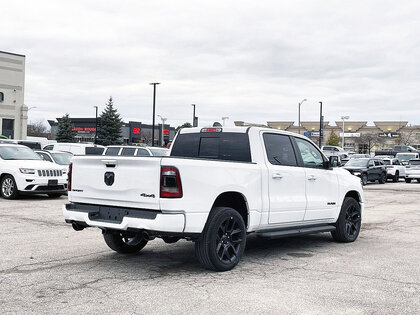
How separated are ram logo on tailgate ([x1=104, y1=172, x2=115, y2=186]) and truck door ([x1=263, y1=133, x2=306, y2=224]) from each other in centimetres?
218

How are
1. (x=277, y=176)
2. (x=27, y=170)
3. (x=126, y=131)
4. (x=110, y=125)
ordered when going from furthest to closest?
(x=126, y=131) < (x=110, y=125) < (x=27, y=170) < (x=277, y=176)

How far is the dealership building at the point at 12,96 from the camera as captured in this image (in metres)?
58.5

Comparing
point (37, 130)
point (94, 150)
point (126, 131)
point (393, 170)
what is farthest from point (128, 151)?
point (37, 130)

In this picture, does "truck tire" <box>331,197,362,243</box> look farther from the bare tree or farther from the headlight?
the bare tree

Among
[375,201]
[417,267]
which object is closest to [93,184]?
[417,267]

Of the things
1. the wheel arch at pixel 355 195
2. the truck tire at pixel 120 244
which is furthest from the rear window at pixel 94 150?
the truck tire at pixel 120 244

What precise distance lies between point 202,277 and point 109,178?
168 cm

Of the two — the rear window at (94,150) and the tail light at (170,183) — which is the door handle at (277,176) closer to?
the tail light at (170,183)

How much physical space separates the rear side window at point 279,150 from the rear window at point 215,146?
369 mm

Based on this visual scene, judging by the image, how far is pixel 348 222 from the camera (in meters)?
9.27

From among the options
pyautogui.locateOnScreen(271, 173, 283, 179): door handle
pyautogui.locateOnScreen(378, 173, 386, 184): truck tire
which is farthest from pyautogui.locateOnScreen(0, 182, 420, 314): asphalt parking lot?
pyautogui.locateOnScreen(378, 173, 386, 184): truck tire

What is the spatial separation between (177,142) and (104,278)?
9.14 ft

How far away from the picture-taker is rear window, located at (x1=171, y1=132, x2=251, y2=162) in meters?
7.58

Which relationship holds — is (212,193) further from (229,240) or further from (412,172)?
(412,172)
